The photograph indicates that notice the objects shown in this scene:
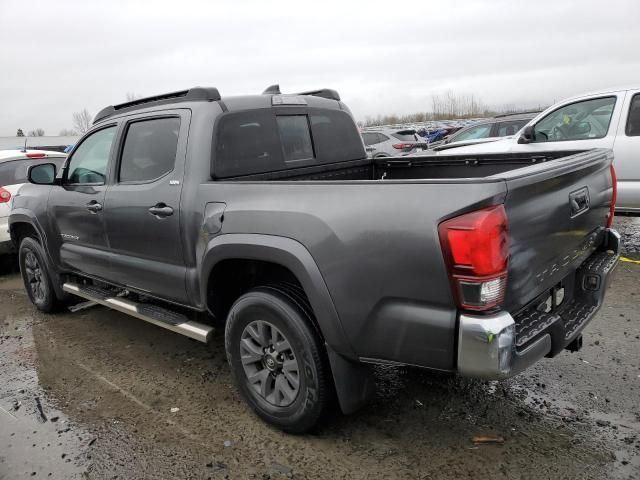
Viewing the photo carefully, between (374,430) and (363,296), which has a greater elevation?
(363,296)

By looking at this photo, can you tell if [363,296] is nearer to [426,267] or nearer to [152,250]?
[426,267]

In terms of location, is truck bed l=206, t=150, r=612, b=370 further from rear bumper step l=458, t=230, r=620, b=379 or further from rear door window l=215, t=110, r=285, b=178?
rear door window l=215, t=110, r=285, b=178

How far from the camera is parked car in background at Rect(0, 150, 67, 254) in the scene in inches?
270

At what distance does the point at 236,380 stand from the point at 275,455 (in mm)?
550

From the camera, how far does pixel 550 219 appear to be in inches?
95.5

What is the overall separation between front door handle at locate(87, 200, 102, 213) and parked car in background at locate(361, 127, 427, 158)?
38.8 ft

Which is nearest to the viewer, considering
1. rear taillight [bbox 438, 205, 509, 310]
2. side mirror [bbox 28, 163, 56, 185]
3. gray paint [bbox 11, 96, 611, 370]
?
rear taillight [bbox 438, 205, 509, 310]

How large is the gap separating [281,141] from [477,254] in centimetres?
198

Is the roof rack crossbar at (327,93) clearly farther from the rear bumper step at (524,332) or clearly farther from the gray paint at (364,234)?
the rear bumper step at (524,332)

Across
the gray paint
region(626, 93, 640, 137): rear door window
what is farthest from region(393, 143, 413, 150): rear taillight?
the gray paint

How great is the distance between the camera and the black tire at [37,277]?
5109 mm

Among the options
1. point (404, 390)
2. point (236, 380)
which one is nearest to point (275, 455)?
point (236, 380)

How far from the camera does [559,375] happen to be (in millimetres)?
3451

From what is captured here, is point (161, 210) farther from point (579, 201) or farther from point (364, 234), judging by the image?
point (579, 201)
